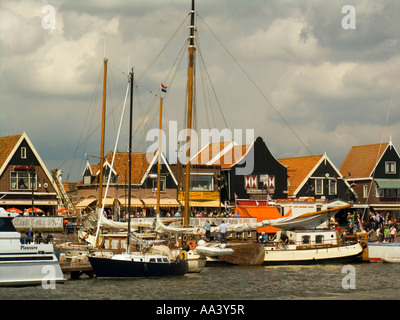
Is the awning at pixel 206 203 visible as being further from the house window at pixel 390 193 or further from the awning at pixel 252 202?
the house window at pixel 390 193

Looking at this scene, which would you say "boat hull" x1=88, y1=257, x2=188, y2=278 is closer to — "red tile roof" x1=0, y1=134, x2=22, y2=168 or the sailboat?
the sailboat

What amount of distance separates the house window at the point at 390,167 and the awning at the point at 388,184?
1257 millimetres

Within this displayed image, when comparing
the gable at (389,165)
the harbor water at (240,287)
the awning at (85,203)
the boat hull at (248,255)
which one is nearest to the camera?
the harbor water at (240,287)

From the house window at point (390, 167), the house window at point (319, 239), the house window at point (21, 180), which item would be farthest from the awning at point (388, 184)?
the house window at point (21, 180)

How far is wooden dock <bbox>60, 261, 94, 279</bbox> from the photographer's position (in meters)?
38.1

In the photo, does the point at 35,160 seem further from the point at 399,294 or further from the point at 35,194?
the point at 399,294

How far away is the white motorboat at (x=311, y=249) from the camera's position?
157 ft

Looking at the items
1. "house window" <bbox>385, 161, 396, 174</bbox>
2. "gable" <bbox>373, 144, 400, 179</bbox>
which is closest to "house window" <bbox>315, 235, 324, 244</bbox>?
"gable" <bbox>373, 144, 400, 179</bbox>

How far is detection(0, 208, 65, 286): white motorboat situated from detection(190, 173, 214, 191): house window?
128 ft

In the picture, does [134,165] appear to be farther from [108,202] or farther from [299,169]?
[299,169]

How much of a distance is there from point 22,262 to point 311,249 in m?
22.5

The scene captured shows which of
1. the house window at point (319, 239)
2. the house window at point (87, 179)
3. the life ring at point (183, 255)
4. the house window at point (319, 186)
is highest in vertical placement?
the house window at point (87, 179)
